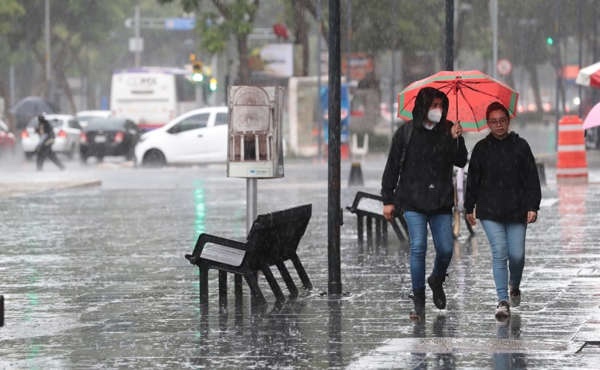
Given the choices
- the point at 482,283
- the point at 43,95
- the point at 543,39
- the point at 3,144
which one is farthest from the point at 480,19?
the point at 482,283

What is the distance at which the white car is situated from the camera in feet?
145

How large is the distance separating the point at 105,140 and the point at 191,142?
5.55 m

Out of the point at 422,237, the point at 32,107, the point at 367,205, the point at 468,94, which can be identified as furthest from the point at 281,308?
the point at 32,107

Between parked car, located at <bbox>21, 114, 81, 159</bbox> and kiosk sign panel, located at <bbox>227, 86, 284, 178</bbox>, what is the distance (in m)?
36.5

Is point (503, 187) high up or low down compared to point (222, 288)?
up

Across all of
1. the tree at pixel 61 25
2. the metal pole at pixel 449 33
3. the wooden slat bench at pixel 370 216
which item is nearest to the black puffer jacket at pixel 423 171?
the metal pole at pixel 449 33

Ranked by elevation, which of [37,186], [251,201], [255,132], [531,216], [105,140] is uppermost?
[255,132]

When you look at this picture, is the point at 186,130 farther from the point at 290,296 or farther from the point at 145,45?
the point at 145,45

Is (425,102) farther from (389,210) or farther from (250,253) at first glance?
(250,253)

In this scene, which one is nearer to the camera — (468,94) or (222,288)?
(222,288)

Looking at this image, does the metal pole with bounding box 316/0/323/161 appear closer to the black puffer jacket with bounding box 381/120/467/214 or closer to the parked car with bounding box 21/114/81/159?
the parked car with bounding box 21/114/81/159

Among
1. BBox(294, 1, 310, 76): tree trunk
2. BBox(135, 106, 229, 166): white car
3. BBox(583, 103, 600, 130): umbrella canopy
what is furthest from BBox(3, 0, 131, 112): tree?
BBox(583, 103, 600, 130): umbrella canopy

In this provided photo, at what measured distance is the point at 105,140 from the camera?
1935 inches

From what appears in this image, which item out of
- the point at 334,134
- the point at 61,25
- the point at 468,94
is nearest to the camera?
the point at 334,134
